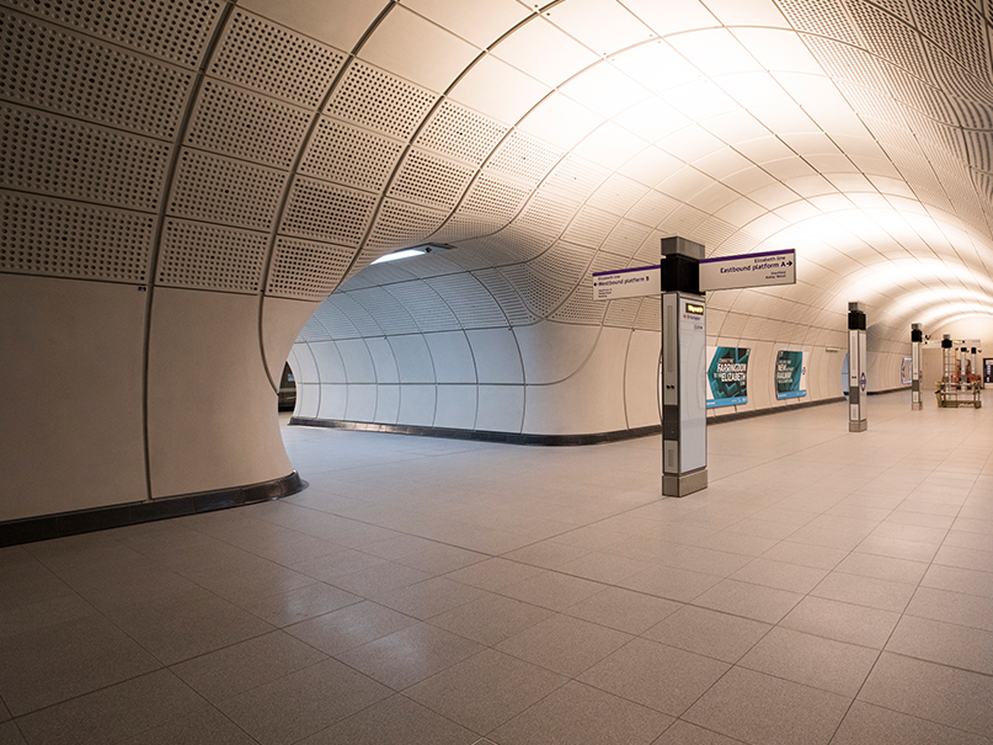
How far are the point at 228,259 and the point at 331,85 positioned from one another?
250 cm

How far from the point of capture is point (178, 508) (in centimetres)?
783

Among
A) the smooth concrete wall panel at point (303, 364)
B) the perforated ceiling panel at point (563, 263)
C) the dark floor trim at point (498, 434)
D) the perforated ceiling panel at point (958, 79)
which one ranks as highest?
the perforated ceiling panel at point (958, 79)

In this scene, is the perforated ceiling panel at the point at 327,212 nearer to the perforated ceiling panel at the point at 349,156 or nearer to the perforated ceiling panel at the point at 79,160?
the perforated ceiling panel at the point at 349,156

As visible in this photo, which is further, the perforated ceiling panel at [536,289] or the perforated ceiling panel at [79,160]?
the perforated ceiling panel at [536,289]

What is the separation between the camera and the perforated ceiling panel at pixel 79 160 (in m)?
5.87

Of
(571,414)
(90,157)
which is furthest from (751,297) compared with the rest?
(90,157)

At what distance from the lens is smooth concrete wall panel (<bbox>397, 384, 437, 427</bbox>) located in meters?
17.6

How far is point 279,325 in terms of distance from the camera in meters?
8.98

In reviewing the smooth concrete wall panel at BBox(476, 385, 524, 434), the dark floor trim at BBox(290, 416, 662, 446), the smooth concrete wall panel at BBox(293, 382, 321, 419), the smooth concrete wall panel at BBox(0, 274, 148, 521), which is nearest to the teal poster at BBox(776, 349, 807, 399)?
the dark floor trim at BBox(290, 416, 662, 446)

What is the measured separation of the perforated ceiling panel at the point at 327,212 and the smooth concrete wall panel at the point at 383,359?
9.41m

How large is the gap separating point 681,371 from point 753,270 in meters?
1.66

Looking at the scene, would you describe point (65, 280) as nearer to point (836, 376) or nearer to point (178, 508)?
point (178, 508)

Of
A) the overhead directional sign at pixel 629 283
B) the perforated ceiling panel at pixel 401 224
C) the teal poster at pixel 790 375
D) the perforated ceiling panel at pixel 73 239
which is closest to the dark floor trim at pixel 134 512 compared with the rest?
the perforated ceiling panel at pixel 73 239

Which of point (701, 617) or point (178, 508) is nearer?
point (701, 617)
